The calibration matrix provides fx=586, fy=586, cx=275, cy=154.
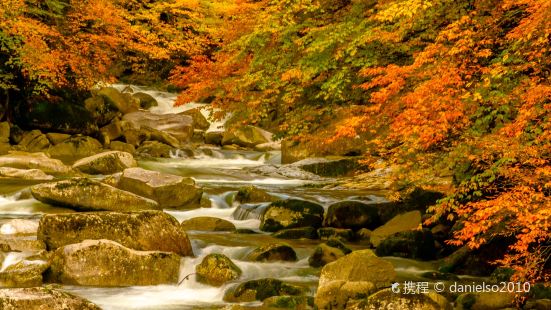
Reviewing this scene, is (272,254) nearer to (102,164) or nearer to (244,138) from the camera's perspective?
(102,164)

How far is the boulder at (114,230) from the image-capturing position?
883cm

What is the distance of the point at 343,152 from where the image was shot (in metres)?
19.7

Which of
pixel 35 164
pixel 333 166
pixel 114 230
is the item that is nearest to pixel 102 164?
pixel 35 164

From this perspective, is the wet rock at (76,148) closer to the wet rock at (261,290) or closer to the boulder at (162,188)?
the boulder at (162,188)

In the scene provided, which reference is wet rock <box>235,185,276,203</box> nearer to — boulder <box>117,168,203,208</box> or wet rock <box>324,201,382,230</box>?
boulder <box>117,168,203,208</box>

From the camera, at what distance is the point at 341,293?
693cm

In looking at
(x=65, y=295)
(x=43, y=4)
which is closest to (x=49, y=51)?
(x=43, y=4)

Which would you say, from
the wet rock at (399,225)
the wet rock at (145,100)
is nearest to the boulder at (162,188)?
the wet rock at (399,225)

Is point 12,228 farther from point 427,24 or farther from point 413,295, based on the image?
point 427,24

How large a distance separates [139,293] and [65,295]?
2.00 meters

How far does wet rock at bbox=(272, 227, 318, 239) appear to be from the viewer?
1143 centimetres

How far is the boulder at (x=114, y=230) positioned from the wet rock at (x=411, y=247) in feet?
11.3

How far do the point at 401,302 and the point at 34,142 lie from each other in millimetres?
18177

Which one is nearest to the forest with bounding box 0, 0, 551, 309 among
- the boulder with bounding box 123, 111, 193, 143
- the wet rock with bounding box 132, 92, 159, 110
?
the boulder with bounding box 123, 111, 193, 143
